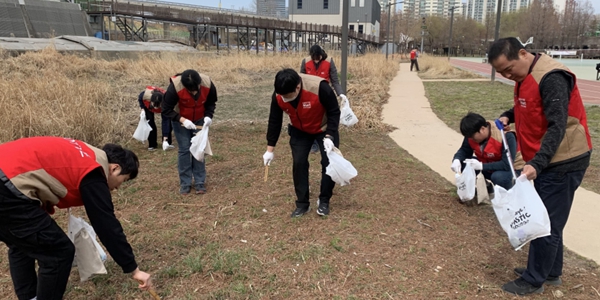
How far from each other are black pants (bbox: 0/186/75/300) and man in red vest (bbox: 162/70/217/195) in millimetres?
2298

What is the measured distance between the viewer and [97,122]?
6547 millimetres

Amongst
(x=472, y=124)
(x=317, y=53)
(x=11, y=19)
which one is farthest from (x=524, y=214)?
(x=11, y=19)

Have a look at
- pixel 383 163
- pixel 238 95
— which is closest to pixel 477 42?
pixel 238 95

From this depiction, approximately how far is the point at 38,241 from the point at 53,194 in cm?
25

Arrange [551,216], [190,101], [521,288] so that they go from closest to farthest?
[551,216] < [521,288] < [190,101]

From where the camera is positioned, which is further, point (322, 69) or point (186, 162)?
point (322, 69)

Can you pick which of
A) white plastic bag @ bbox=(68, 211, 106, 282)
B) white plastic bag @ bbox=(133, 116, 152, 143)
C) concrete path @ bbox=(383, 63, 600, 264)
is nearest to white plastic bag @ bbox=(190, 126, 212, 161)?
white plastic bag @ bbox=(68, 211, 106, 282)

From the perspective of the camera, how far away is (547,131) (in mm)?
2408

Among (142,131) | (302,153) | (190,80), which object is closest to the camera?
(302,153)

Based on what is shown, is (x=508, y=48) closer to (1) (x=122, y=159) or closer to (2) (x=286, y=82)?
(2) (x=286, y=82)

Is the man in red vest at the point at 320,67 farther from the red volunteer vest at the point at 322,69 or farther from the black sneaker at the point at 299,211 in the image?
the black sneaker at the point at 299,211

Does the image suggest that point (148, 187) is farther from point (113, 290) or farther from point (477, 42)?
point (477, 42)

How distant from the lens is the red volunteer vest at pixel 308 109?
3.52 metres

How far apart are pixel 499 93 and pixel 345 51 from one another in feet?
27.9
